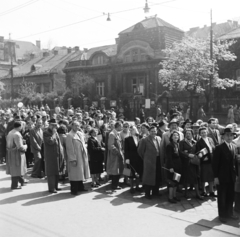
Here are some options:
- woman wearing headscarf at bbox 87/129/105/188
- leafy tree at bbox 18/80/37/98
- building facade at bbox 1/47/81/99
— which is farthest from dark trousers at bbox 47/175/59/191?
building facade at bbox 1/47/81/99

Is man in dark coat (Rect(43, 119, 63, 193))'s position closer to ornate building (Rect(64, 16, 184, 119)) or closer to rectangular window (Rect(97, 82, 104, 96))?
ornate building (Rect(64, 16, 184, 119))

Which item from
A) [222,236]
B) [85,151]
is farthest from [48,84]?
[222,236]

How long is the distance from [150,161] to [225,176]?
2.05 m

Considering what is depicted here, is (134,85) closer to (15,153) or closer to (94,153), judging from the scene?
(94,153)

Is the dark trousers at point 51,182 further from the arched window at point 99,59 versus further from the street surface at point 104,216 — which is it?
the arched window at point 99,59

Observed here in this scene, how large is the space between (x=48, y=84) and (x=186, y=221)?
4570 centimetres

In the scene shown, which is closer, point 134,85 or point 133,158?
point 133,158

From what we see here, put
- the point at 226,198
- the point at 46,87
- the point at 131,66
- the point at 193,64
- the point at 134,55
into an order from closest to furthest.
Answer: the point at 226,198 → the point at 193,64 → the point at 134,55 → the point at 131,66 → the point at 46,87

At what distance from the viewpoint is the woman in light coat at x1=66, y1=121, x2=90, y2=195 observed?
7.80 metres

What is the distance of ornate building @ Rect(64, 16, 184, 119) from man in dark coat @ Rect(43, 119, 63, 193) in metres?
24.2

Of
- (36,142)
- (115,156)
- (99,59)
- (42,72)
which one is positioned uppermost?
(99,59)

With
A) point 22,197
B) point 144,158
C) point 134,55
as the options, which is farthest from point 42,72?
point 144,158

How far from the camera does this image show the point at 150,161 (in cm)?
760

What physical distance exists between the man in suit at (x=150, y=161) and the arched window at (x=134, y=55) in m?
31.1
